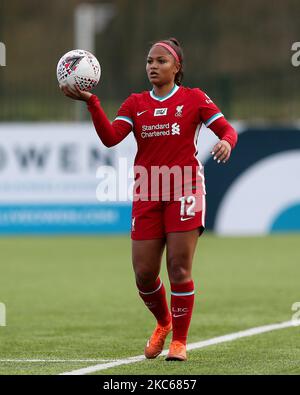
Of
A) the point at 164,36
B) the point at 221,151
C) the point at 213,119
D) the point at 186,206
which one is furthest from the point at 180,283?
the point at 164,36

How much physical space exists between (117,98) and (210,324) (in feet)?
40.9

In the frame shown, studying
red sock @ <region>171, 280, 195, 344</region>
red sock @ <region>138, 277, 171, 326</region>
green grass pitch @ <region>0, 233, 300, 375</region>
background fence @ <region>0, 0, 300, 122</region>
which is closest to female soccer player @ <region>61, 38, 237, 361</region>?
red sock @ <region>171, 280, 195, 344</region>

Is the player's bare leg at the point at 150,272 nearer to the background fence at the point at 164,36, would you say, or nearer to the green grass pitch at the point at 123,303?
the green grass pitch at the point at 123,303

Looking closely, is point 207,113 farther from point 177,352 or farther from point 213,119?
point 177,352

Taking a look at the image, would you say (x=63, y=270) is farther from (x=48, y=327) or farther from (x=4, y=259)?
(x=48, y=327)

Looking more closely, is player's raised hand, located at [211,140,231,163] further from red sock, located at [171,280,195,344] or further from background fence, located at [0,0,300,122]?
background fence, located at [0,0,300,122]

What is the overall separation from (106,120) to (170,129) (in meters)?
0.47

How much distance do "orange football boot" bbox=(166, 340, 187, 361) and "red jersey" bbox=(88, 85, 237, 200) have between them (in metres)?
1.11

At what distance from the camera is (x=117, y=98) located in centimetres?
2214

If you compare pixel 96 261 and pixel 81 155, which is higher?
pixel 81 155

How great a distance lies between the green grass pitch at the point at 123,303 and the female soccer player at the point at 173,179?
Answer: 58 centimetres

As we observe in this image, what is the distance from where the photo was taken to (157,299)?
8.48 metres

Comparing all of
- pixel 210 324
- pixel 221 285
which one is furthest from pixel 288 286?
pixel 210 324

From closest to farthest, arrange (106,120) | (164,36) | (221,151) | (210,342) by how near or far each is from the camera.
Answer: (221,151), (106,120), (210,342), (164,36)
